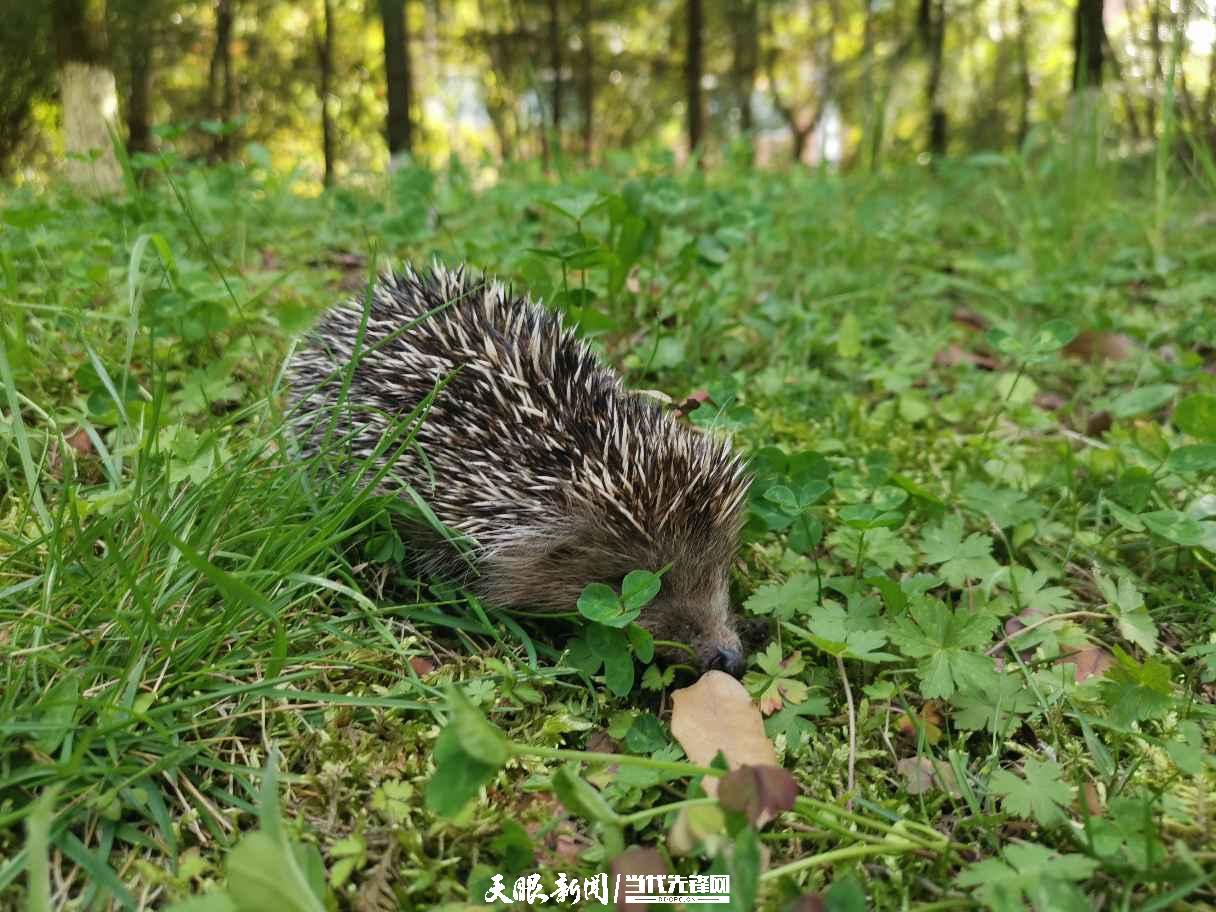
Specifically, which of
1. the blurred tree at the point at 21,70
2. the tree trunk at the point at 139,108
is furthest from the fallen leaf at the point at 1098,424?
the tree trunk at the point at 139,108

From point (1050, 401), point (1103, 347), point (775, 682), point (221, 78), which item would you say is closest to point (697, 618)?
point (775, 682)

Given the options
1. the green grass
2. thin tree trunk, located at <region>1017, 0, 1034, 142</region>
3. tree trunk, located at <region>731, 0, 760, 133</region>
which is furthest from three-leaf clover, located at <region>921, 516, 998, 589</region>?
thin tree trunk, located at <region>1017, 0, 1034, 142</region>

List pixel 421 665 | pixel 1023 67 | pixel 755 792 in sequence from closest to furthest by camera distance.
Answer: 1. pixel 755 792
2. pixel 421 665
3. pixel 1023 67

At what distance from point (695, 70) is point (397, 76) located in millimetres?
6235

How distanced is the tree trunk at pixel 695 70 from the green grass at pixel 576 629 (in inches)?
466

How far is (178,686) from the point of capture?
2217 mm

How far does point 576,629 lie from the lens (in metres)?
3.05

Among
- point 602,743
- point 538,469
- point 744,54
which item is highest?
point 744,54

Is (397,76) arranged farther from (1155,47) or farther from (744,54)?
(744,54)

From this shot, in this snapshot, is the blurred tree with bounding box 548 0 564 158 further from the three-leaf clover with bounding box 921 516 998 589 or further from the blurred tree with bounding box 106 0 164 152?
the three-leaf clover with bounding box 921 516 998 589

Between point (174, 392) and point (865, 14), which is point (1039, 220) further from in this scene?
point (865, 14)

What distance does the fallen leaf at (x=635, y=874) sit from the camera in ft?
5.89

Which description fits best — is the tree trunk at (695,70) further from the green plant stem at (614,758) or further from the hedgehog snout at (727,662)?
the green plant stem at (614,758)

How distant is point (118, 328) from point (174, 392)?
24.8 inches
